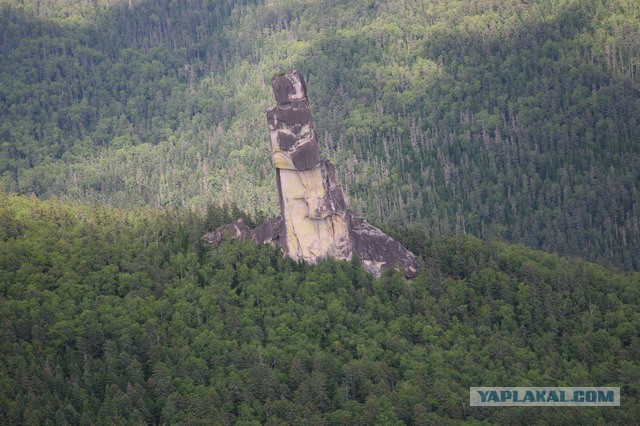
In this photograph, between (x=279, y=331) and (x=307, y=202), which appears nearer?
(x=279, y=331)

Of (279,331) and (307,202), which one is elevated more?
(307,202)

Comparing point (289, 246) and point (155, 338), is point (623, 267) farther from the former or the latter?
point (155, 338)

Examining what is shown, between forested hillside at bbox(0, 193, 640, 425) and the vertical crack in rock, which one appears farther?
the vertical crack in rock

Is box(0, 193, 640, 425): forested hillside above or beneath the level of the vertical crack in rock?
beneath
